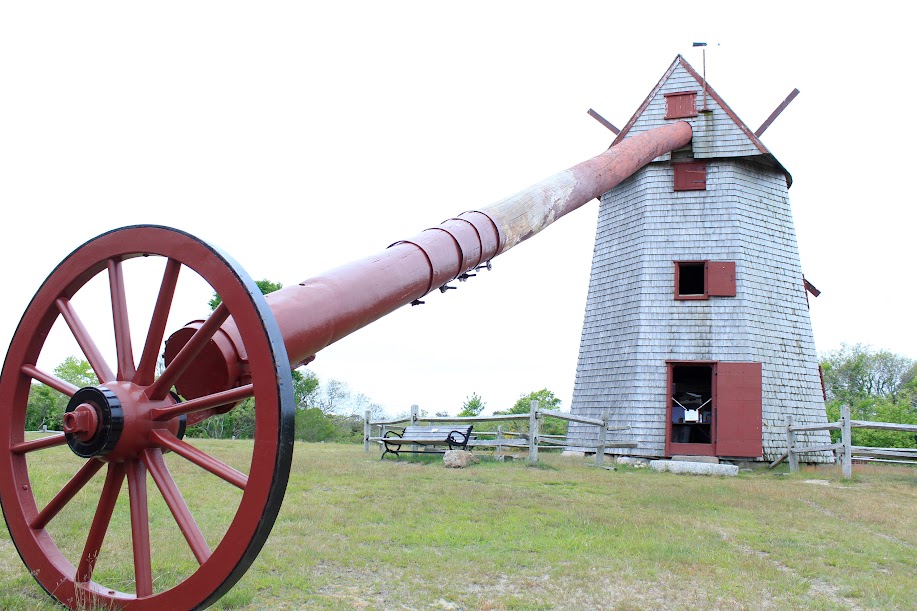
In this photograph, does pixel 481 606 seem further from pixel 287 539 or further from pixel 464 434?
pixel 464 434

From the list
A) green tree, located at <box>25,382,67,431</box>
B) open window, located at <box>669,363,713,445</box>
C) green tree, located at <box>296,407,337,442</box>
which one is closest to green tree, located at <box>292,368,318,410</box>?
green tree, located at <box>296,407,337,442</box>

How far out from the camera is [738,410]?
550 inches

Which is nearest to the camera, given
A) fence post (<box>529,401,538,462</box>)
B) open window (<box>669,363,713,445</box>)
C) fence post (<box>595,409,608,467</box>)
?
fence post (<box>529,401,538,462</box>)

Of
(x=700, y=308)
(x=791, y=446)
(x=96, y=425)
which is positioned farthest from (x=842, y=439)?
(x=96, y=425)

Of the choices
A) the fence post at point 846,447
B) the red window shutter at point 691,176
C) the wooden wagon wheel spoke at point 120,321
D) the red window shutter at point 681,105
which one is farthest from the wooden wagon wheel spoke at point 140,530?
the red window shutter at point 681,105

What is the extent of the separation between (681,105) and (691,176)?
1.50 meters

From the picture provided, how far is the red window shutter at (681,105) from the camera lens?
1533 cm

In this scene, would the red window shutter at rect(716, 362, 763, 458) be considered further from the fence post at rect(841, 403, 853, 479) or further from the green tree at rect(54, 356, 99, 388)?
the green tree at rect(54, 356, 99, 388)

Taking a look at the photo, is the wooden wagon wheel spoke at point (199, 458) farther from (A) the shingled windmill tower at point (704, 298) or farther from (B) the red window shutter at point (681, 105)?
(B) the red window shutter at point (681, 105)

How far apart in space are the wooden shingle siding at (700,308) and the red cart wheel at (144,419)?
37.4 ft

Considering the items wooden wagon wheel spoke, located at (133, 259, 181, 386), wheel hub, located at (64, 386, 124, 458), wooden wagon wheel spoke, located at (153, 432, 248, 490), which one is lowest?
wooden wagon wheel spoke, located at (153, 432, 248, 490)

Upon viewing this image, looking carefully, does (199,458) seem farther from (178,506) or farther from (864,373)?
(864,373)

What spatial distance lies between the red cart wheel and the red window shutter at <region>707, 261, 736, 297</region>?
39.4 ft

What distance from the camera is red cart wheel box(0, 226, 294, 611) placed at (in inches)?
123
